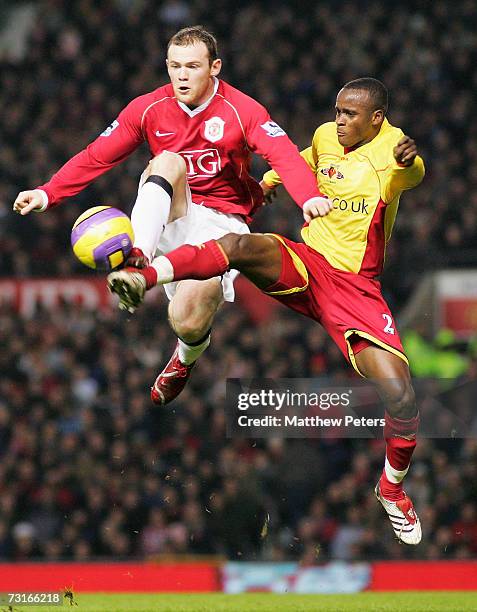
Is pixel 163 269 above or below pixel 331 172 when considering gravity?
below

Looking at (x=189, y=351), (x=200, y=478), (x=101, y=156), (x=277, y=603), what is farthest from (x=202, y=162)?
(x=200, y=478)

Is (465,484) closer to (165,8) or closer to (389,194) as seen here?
(389,194)

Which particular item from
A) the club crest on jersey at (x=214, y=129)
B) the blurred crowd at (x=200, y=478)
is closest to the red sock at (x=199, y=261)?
the club crest on jersey at (x=214, y=129)

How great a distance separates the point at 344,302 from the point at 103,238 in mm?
1609

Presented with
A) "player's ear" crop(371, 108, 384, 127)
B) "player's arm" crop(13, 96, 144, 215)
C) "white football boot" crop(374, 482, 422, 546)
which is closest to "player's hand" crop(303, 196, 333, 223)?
"player's ear" crop(371, 108, 384, 127)

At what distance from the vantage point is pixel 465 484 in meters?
11.8

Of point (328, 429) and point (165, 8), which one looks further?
point (165, 8)

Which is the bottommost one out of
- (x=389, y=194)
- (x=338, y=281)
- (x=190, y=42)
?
(x=338, y=281)

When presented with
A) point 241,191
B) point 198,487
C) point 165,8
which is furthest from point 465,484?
point 165,8

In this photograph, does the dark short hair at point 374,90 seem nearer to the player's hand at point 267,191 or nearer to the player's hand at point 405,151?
the player's hand at point 405,151

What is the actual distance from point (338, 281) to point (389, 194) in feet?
2.00

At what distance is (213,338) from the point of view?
13.8 meters

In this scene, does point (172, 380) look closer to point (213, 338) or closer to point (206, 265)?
point (206, 265)

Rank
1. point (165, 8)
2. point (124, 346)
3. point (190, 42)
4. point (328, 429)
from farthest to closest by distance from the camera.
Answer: point (165, 8) → point (124, 346) → point (328, 429) → point (190, 42)
